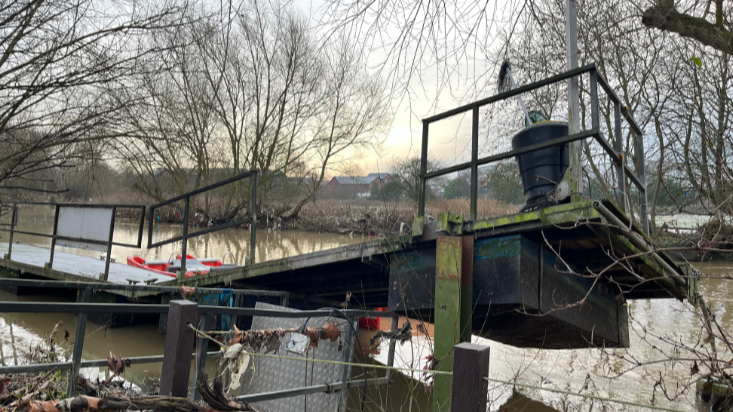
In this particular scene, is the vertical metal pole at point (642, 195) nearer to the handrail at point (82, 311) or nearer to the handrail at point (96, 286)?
the handrail at point (82, 311)

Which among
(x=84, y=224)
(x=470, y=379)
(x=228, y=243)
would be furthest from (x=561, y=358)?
(x=228, y=243)

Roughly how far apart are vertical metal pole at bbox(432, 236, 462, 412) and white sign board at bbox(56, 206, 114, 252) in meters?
5.18

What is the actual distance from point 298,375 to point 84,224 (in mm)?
5341

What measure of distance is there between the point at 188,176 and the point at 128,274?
17.8 meters

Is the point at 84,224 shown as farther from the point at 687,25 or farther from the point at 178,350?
the point at 687,25

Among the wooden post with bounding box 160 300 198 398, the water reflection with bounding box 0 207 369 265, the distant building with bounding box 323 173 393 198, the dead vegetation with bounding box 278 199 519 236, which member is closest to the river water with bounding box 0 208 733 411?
the wooden post with bounding box 160 300 198 398

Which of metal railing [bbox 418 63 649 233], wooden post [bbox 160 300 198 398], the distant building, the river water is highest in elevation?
the distant building

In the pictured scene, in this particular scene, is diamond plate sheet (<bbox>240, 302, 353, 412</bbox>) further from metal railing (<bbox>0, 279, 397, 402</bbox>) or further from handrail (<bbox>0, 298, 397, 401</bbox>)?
handrail (<bbox>0, 298, 397, 401</bbox>)

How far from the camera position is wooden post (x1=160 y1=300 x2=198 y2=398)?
2.20 meters

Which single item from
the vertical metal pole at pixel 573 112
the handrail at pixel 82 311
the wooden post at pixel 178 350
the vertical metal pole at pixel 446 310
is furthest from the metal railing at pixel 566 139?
the wooden post at pixel 178 350

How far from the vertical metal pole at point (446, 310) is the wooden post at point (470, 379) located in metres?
2.25

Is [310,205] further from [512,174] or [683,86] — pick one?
[683,86]

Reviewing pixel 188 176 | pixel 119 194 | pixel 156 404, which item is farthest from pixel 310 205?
pixel 156 404

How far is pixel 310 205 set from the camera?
31.3m
